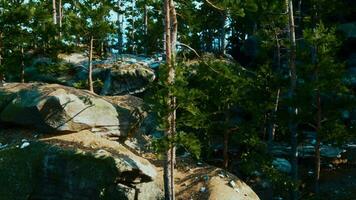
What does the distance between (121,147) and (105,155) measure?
2122 mm

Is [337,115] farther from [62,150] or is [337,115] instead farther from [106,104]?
[62,150]

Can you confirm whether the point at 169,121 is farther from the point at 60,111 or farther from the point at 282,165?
the point at 282,165

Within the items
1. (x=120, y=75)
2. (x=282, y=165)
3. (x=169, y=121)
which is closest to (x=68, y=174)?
(x=169, y=121)

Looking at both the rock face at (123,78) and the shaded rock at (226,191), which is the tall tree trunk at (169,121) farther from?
the rock face at (123,78)

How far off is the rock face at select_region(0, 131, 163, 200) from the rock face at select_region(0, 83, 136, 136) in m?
1.62

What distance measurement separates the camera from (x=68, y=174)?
1606 cm

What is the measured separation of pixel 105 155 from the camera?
1659 centimetres

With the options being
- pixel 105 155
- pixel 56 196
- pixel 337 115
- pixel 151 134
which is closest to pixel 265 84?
pixel 337 115

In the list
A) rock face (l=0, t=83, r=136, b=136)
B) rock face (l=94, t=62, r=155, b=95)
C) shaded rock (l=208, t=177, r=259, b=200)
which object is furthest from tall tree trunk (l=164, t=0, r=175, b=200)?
rock face (l=94, t=62, r=155, b=95)

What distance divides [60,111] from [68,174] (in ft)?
10.8

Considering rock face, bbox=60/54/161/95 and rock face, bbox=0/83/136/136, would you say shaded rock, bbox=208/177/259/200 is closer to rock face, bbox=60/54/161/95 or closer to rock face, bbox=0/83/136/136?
rock face, bbox=0/83/136/136

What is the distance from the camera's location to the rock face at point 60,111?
59.8 feet

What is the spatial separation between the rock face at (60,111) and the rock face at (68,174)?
162 cm

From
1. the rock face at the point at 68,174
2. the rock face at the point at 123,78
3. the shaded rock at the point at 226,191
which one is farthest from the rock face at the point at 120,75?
the rock face at the point at 68,174
